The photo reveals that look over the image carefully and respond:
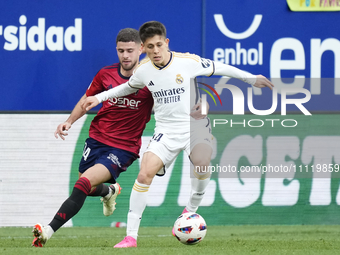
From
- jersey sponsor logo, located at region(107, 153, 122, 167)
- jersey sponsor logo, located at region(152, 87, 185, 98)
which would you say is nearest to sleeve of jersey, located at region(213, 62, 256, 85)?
jersey sponsor logo, located at region(152, 87, 185, 98)

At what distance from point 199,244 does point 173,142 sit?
3.07 feet

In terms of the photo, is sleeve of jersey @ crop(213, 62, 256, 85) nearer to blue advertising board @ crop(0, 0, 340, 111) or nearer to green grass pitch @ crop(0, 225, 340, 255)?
green grass pitch @ crop(0, 225, 340, 255)

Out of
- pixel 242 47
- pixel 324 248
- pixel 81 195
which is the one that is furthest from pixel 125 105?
pixel 242 47

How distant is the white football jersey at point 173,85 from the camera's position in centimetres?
514

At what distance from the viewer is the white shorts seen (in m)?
5.18

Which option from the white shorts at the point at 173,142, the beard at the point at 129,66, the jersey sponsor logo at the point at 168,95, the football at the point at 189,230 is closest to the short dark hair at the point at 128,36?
the beard at the point at 129,66

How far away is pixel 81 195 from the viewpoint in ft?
16.6

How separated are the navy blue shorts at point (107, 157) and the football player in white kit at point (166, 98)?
0.41m

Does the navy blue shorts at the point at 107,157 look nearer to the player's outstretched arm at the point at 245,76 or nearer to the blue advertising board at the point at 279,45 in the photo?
the player's outstretched arm at the point at 245,76

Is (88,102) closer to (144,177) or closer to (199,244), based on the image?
(144,177)

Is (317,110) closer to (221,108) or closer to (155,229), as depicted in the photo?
(221,108)

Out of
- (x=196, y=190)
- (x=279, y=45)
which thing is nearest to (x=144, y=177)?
(x=196, y=190)

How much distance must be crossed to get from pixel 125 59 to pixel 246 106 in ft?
9.81

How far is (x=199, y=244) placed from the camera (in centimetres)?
527
